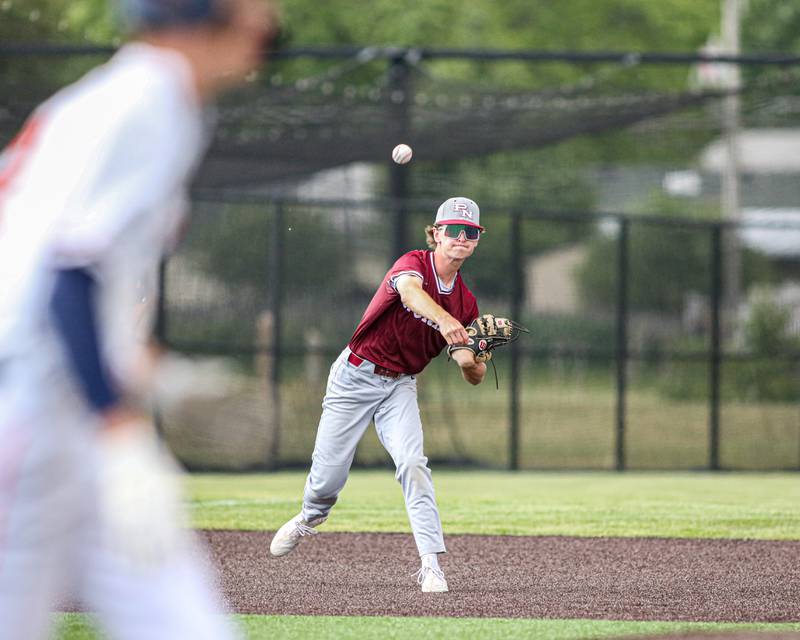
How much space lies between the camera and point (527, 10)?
3366cm

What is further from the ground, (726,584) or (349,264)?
(349,264)

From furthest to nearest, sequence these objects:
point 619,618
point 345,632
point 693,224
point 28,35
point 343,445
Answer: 1. point 28,35
2. point 693,224
3. point 343,445
4. point 619,618
5. point 345,632

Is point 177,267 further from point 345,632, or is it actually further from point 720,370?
point 345,632

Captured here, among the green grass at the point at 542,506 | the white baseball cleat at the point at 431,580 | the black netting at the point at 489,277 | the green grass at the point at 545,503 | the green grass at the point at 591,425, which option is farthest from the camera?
the green grass at the point at 591,425

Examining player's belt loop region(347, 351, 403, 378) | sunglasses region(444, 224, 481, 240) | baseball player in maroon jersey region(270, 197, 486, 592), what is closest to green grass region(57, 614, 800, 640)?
baseball player in maroon jersey region(270, 197, 486, 592)

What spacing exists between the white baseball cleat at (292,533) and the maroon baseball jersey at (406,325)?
98cm

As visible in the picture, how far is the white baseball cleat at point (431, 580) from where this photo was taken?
6.92 meters

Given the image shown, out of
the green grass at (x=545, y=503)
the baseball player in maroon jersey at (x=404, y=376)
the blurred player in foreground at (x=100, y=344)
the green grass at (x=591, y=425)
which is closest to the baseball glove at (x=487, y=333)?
the baseball player in maroon jersey at (x=404, y=376)

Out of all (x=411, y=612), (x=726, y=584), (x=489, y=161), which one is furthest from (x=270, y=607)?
(x=489, y=161)

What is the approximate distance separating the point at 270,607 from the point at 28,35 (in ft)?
52.8

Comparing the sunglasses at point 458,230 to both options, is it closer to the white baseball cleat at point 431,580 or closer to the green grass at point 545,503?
the white baseball cleat at point 431,580

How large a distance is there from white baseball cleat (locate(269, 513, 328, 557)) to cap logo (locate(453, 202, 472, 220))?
5.93ft

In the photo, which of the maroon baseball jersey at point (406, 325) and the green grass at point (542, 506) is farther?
the maroon baseball jersey at point (406, 325)

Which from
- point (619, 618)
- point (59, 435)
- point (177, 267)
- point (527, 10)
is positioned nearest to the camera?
point (59, 435)
